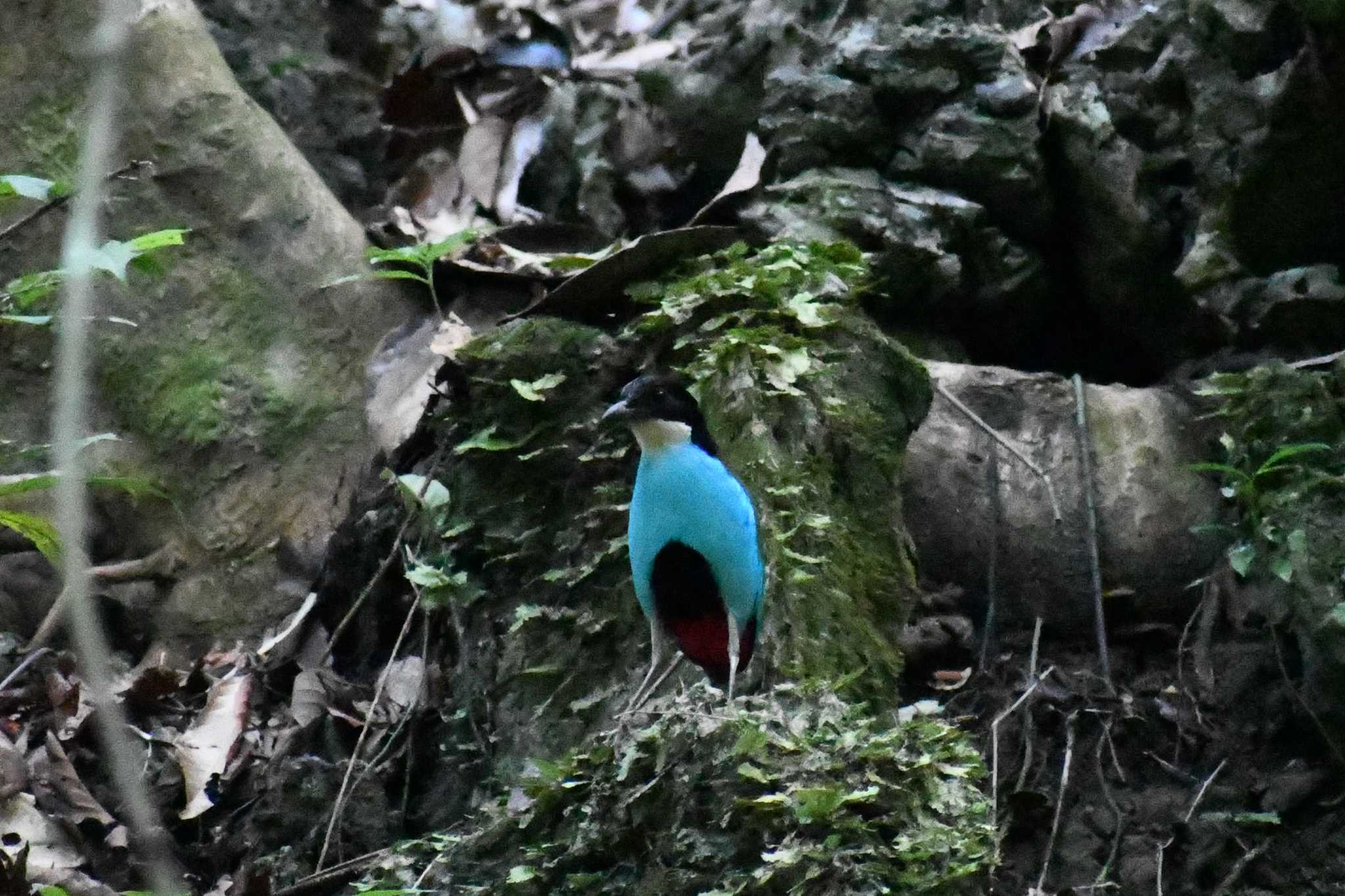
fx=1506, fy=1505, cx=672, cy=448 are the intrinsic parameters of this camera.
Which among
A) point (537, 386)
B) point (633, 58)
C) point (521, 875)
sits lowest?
point (521, 875)

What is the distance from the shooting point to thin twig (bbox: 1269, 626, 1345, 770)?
4340 millimetres

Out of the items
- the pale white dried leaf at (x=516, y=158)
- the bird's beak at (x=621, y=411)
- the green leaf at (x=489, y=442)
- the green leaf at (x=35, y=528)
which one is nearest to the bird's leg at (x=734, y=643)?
the bird's beak at (x=621, y=411)

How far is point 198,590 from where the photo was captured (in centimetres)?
514

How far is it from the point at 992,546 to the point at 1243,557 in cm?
79

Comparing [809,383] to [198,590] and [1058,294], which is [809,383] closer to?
[1058,294]

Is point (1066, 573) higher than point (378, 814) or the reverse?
higher

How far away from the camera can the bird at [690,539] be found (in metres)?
3.60

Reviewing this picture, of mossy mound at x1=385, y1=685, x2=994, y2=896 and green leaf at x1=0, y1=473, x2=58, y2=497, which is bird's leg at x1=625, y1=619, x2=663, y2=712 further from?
green leaf at x1=0, y1=473, x2=58, y2=497

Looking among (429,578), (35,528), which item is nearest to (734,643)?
(429,578)

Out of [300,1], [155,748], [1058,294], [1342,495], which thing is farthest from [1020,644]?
[300,1]

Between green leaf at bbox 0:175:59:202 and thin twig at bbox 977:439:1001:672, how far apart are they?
116 inches

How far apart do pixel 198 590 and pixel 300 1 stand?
11.7 ft

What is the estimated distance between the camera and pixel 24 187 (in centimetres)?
377

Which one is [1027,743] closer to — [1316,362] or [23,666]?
[1316,362]
